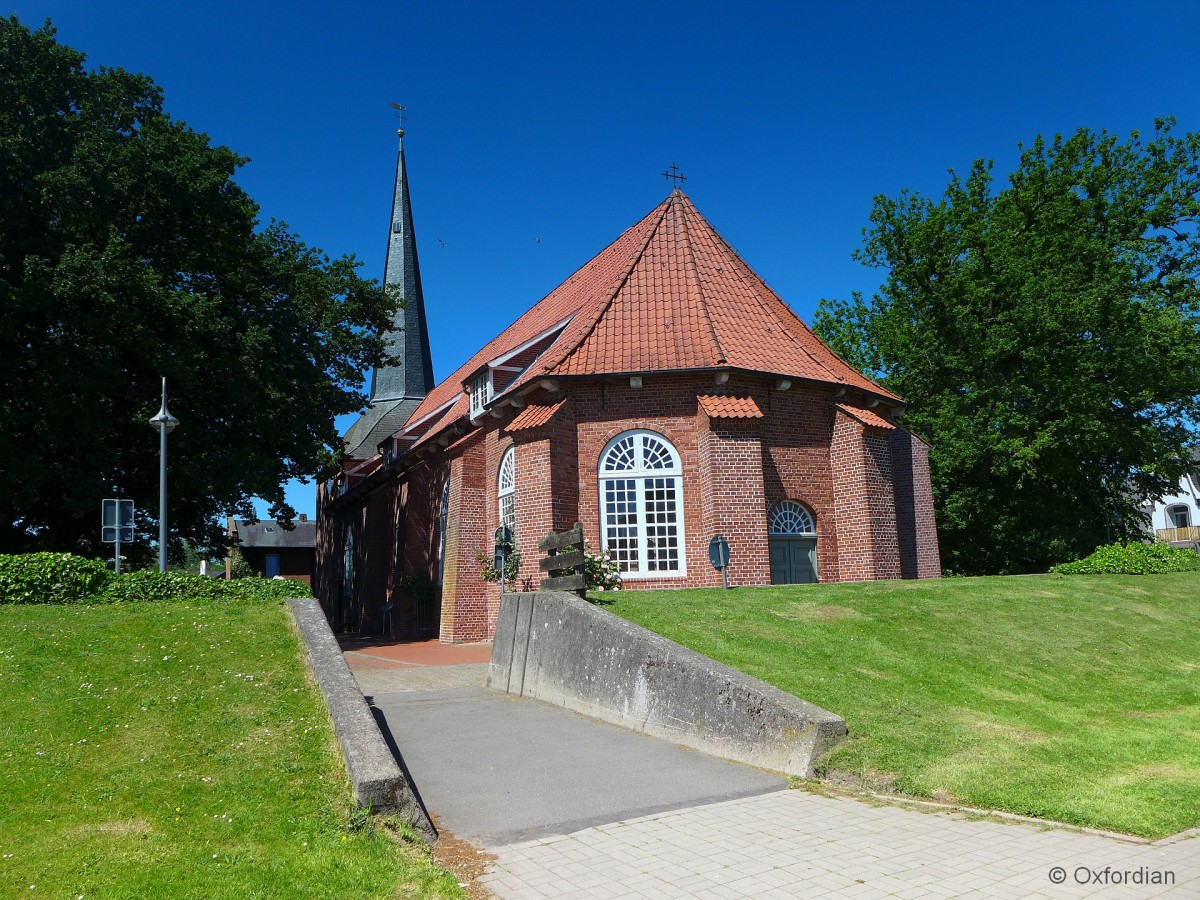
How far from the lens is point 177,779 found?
6.25 m

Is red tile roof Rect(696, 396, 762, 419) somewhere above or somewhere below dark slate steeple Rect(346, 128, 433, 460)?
below

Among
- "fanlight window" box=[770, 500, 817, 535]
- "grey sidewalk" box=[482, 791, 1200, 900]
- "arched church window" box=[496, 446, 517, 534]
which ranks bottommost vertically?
"grey sidewalk" box=[482, 791, 1200, 900]

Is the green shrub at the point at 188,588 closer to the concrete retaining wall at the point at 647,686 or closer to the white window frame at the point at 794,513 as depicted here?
the concrete retaining wall at the point at 647,686

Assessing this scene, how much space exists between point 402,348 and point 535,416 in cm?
2704

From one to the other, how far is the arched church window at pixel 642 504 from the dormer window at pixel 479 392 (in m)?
5.51

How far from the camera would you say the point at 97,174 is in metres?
20.4

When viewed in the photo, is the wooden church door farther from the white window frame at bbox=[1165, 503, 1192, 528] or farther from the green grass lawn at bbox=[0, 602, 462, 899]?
the white window frame at bbox=[1165, 503, 1192, 528]

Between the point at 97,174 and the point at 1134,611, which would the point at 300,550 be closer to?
the point at 97,174

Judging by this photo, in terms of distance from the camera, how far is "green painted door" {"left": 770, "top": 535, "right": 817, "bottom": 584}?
19.1 meters

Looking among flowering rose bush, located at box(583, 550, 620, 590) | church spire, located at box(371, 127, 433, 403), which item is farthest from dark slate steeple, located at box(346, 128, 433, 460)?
flowering rose bush, located at box(583, 550, 620, 590)

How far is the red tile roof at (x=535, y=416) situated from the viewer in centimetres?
1870

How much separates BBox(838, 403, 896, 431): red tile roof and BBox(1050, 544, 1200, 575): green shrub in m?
5.66

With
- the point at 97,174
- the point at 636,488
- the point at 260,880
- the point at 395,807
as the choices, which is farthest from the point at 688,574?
the point at 97,174

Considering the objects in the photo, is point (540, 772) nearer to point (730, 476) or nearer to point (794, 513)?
point (730, 476)
